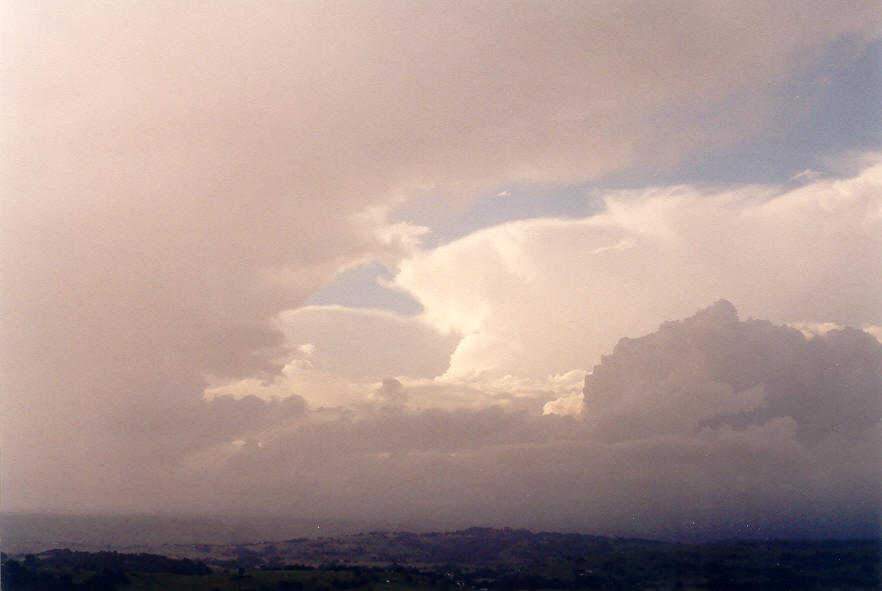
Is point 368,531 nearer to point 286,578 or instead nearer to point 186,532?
point 286,578

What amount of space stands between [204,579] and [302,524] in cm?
220

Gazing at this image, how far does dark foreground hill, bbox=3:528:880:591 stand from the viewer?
1515 centimetres

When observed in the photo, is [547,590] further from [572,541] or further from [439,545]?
[439,545]

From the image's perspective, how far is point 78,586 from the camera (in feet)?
49.7

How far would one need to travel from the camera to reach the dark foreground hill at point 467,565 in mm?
15148

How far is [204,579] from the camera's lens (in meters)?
15.6

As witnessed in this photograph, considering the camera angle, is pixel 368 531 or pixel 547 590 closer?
pixel 547 590

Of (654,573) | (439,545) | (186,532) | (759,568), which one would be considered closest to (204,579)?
(186,532)

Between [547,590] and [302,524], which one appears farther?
[302,524]

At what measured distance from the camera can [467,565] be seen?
15.7m

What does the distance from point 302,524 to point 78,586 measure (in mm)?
4458

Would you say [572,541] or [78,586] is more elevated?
[572,541]

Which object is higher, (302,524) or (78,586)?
(302,524)

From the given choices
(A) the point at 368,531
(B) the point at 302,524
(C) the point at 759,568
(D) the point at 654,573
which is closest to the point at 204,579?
(B) the point at 302,524
